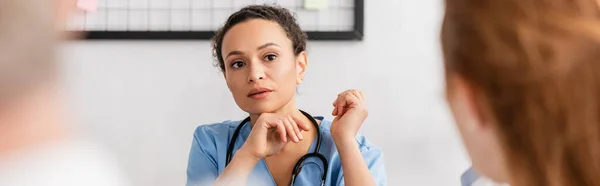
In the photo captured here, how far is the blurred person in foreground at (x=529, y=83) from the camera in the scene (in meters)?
0.33

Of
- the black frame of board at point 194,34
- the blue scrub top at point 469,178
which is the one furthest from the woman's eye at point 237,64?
the blue scrub top at point 469,178

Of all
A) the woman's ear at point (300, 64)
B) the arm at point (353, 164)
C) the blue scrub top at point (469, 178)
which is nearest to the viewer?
the blue scrub top at point (469, 178)

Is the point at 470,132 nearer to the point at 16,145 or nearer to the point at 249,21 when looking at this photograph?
the point at 16,145

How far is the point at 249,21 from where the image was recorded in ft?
3.21

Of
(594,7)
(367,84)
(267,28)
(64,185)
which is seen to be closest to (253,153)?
(267,28)

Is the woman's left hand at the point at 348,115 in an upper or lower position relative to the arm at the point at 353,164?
upper

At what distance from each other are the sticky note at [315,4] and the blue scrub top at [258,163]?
1.01 feet

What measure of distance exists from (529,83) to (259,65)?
639mm

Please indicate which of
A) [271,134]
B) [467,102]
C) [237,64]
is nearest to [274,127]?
[271,134]

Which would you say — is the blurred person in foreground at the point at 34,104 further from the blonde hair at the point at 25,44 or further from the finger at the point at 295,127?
the finger at the point at 295,127

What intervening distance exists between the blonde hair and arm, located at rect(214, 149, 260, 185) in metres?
0.59

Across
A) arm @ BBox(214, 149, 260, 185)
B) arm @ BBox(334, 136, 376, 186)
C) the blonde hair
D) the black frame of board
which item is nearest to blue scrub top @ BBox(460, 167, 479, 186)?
arm @ BBox(334, 136, 376, 186)

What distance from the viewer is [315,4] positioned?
125 centimetres

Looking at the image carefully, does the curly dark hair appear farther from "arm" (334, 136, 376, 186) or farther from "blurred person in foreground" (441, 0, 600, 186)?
"blurred person in foreground" (441, 0, 600, 186)
